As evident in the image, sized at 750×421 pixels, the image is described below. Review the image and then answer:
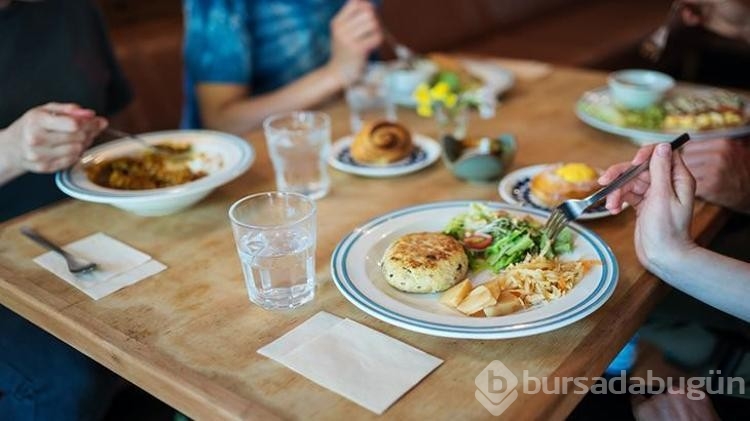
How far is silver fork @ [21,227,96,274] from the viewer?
3.50ft

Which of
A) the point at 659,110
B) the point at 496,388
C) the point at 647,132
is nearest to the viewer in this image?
the point at 496,388

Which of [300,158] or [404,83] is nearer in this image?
[300,158]

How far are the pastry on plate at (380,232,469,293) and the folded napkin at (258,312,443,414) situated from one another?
90 mm

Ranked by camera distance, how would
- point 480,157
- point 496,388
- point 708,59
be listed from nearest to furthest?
point 496,388
point 480,157
point 708,59

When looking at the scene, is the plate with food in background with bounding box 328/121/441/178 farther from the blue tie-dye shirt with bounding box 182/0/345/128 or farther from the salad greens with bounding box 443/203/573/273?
the blue tie-dye shirt with bounding box 182/0/345/128

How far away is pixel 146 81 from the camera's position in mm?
2535

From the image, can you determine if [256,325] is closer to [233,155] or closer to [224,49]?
[233,155]

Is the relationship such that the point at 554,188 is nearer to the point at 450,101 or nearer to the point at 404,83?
the point at 450,101

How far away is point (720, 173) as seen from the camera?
122 cm

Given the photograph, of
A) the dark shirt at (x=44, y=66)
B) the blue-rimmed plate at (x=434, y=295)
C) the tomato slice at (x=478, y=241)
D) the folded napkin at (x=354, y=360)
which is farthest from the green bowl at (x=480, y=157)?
the dark shirt at (x=44, y=66)

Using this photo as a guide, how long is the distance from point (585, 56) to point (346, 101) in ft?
6.62

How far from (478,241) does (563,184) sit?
25cm

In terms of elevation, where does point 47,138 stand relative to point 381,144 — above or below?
above

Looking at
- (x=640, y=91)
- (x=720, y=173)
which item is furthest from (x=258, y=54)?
(x=720, y=173)
